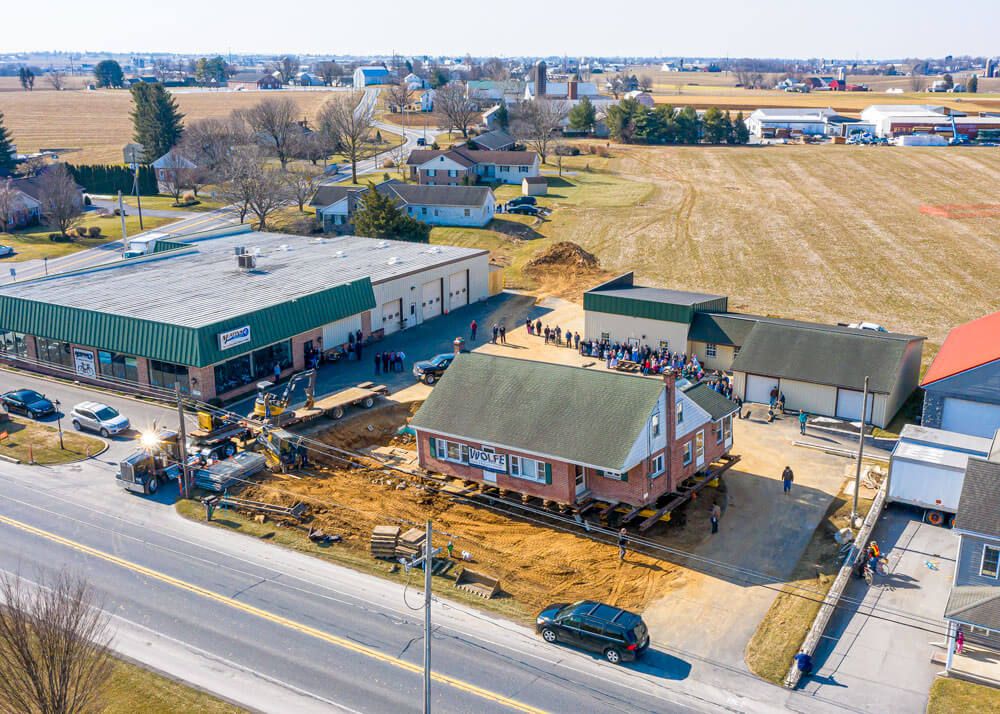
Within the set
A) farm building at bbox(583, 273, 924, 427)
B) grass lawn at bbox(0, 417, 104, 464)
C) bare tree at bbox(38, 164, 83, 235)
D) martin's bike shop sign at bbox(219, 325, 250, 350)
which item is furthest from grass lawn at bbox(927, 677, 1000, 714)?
bare tree at bbox(38, 164, 83, 235)

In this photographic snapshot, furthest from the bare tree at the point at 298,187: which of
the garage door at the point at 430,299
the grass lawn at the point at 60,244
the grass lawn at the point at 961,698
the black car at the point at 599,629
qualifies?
the grass lawn at the point at 961,698

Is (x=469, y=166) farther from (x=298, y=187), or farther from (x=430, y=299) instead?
(x=430, y=299)

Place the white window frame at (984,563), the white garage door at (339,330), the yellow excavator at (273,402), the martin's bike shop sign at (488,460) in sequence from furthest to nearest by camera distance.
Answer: the white garage door at (339,330) → the yellow excavator at (273,402) → the martin's bike shop sign at (488,460) → the white window frame at (984,563)

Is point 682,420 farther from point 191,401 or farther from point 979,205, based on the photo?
point 979,205

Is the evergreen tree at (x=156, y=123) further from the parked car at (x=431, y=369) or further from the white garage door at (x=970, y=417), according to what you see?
the white garage door at (x=970, y=417)

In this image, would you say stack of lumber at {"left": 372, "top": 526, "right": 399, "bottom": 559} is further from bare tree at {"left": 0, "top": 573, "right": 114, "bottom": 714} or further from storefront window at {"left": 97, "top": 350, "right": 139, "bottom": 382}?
storefront window at {"left": 97, "top": 350, "right": 139, "bottom": 382}

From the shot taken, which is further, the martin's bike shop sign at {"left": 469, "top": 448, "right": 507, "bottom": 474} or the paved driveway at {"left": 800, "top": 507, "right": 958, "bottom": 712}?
the martin's bike shop sign at {"left": 469, "top": 448, "right": 507, "bottom": 474}

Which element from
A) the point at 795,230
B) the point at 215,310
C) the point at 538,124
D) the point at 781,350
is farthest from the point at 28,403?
the point at 538,124

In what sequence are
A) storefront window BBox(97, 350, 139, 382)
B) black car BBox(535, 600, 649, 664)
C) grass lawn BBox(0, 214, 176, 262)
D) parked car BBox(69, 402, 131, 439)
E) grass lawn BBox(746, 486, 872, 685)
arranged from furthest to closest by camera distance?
grass lawn BBox(0, 214, 176, 262)
storefront window BBox(97, 350, 139, 382)
parked car BBox(69, 402, 131, 439)
grass lawn BBox(746, 486, 872, 685)
black car BBox(535, 600, 649, 664)
